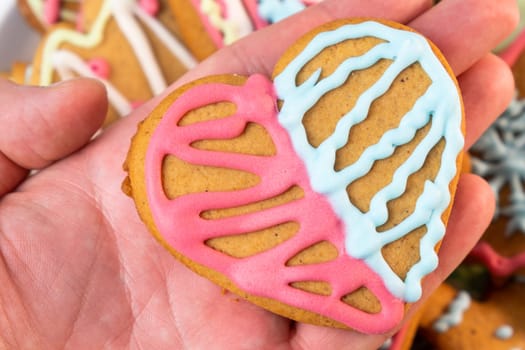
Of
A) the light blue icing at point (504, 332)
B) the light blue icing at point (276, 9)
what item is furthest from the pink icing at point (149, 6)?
the light blue icing at point (504, 332)

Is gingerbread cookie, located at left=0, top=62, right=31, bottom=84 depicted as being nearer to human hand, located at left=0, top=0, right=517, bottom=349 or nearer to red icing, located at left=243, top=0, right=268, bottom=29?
human hand, located at left=0, top=0, right=517, bottom=349

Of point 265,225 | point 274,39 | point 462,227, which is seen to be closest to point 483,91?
point 462,227

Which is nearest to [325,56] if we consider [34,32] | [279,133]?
[279,133]

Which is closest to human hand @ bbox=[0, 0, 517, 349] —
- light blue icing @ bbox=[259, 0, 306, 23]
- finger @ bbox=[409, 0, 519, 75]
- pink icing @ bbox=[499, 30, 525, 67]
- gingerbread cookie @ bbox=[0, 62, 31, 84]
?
finger @ bbox=[409, 0, 519, 75]

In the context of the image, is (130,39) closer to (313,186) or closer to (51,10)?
(51,10)

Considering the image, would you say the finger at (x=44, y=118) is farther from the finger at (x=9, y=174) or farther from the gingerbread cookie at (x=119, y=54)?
the gingerbread cookie at (x=119, y=54)

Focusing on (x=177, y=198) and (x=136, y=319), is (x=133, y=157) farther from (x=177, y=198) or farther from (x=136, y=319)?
(x=136, y=319)

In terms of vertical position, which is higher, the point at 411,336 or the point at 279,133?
the point at 279,133
